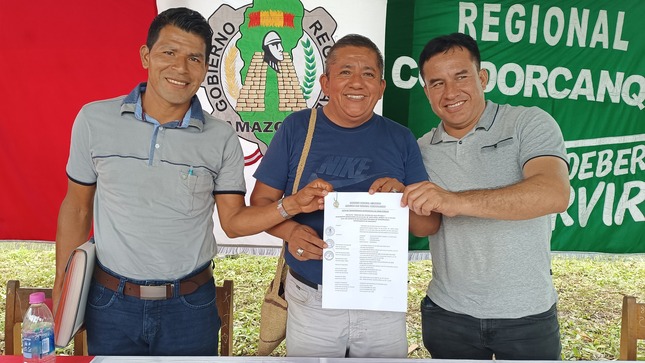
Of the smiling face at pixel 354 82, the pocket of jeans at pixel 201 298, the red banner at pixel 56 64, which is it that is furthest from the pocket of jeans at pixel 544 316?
the red banner at pixel 56 64

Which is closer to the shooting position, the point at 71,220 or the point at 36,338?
the point at 36,338

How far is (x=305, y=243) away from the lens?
5.96 ft

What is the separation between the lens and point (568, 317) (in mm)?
4730

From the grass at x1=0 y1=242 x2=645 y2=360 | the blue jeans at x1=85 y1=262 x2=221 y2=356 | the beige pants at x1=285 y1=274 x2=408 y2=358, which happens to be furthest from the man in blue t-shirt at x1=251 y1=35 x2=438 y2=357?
the grass at x1=0 y1=242 x2=645 y2=360

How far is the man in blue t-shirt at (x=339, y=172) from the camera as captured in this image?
6.13 feet

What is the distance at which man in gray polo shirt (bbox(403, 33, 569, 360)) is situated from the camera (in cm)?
197

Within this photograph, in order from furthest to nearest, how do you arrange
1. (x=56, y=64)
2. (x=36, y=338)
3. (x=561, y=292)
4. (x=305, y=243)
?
(x=561, y=292), (x=56, y=64), (x=305, y=243), (x=36, y=338)

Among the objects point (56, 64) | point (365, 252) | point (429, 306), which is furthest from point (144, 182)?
point (56, 64)

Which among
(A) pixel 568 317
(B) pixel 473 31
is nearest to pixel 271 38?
(B) pixel 473 31

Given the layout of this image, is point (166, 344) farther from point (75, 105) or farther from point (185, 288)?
point (75, 105)

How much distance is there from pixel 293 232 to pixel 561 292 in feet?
14.3

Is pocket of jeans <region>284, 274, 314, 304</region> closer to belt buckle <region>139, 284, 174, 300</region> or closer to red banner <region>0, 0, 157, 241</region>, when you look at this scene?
belt buckle <region>139, 284, 174, 300</region>

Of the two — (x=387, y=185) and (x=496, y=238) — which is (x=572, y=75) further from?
(x=387, y=185)

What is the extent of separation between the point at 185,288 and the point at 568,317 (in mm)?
4272
